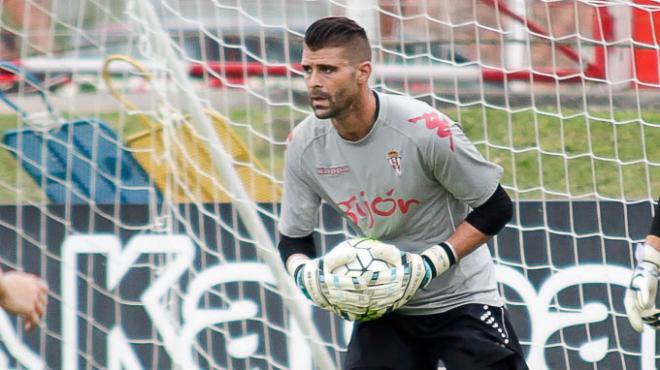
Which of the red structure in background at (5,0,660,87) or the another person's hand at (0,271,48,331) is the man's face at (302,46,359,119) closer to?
the another person's hand at (0,271,48,331)

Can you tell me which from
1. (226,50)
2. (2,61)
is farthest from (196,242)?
(2,61)

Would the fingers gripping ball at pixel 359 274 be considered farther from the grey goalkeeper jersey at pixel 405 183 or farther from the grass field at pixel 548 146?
the grass field at pixel 548 146

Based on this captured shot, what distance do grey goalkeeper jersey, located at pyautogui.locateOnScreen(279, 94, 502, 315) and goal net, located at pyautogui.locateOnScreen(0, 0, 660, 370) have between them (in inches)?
28.7

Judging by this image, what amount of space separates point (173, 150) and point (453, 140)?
1.94 meters

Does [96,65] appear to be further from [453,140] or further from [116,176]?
[453,140]

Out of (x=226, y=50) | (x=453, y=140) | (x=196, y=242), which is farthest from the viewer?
(x=226, y=50)

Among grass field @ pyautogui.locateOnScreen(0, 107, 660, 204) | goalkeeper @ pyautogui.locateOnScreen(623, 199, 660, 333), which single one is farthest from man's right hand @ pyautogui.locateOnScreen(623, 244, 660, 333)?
grass field @ pyautogui.locateOnScreen(0, 107, 660, 204)

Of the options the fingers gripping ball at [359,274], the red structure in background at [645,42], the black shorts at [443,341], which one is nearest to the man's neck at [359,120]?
the fingers gripping ball at [359,274]

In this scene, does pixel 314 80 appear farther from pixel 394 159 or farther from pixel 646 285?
pixel 646 285

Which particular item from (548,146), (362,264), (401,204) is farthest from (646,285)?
(548,146)

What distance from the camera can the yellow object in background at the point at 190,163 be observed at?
18.0 feet

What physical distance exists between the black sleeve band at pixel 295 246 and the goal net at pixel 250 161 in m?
0.54

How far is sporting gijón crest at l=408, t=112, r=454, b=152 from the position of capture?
394 cm

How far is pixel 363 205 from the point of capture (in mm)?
4055
